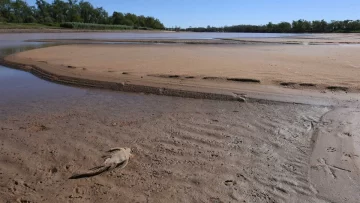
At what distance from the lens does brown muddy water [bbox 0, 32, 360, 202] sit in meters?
2.98

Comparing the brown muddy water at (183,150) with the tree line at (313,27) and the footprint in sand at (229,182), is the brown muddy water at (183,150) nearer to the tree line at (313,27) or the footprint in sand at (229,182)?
the footprint in sand at (229,182)

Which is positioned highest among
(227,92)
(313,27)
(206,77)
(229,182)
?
(313,27)

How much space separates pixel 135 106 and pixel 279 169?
3.58 meters

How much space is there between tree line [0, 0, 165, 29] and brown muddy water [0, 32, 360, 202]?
80657 mm

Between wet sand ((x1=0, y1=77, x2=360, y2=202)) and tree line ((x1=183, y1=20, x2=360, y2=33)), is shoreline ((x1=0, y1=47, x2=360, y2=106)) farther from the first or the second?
tree line ((x1=183, y1=20, x2=360, y2=33))

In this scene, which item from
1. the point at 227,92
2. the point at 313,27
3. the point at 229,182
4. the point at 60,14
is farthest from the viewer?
the point at 60,14

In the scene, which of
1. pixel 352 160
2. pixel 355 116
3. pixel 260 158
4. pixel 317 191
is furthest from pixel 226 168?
pixel 355 116

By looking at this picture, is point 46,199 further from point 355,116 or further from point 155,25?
point 155,25

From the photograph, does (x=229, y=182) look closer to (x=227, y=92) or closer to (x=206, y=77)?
(x=227, y=92)

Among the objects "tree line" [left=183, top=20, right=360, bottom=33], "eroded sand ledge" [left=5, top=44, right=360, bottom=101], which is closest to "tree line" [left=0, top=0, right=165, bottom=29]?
"tree line" [left=183, top=20, right=360, bottom=33]

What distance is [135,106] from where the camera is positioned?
6.34m

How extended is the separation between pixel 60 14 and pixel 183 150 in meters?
102

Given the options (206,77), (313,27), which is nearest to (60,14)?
(313,27)

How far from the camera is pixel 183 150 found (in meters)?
3.99
